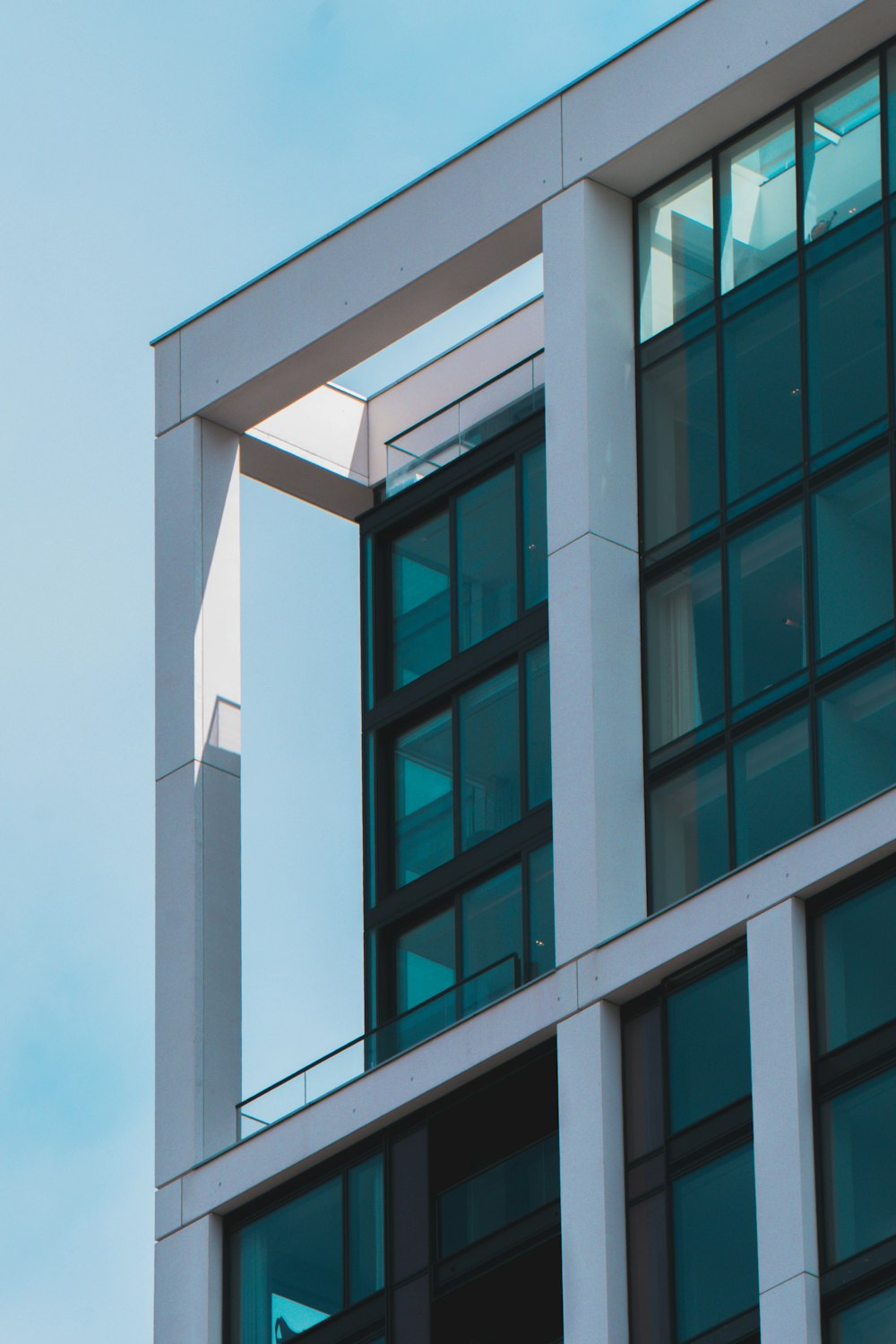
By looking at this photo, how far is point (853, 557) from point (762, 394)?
8.14 ft

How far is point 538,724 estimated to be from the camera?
4375 cm

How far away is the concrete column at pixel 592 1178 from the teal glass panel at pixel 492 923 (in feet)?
9.51

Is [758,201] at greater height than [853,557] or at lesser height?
greater

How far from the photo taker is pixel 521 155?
43531mm

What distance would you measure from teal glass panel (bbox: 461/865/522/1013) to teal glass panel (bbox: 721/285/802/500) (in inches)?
234

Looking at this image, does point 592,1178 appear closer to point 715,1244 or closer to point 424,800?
point 715,1244

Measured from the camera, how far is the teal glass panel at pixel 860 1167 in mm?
35344

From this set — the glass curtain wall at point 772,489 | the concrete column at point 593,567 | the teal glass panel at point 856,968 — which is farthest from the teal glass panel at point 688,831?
the teal glass panel at point 856,968

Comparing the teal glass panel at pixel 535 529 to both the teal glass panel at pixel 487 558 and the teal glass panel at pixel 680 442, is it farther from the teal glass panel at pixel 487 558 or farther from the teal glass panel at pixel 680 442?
the teal glass panel at pixel 680 442

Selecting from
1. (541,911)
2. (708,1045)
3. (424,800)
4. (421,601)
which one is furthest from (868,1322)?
(421,601)

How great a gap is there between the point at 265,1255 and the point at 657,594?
8.89 metres

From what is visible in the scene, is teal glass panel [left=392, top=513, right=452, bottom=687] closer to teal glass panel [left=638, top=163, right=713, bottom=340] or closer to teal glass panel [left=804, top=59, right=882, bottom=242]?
teal glass panel [left=638, top=163, right=713, bottom=340]

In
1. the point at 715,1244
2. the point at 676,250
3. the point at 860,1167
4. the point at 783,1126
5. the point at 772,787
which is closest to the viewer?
the point at 860,1167

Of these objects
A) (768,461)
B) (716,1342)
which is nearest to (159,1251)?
(716,1342)
